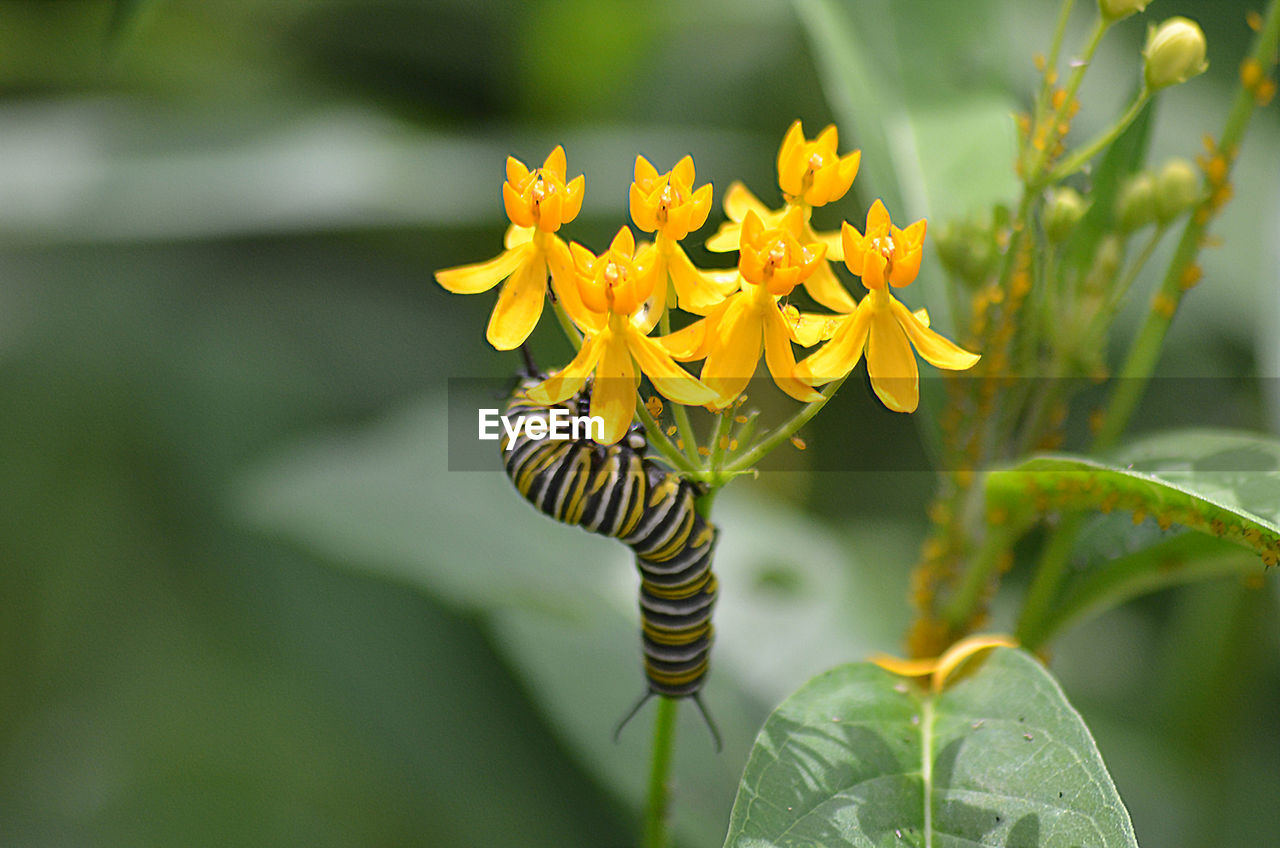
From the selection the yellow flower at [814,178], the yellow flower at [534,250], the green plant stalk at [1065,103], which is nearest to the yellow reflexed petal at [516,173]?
the yellow flower at [534,250]

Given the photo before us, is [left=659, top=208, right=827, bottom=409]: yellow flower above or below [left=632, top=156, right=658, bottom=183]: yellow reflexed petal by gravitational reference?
below

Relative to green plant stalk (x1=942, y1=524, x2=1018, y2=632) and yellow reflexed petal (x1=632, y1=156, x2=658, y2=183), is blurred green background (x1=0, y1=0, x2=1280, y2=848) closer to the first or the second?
green plant stalk (x1=942, y1=524, x2=1018, y2=632)

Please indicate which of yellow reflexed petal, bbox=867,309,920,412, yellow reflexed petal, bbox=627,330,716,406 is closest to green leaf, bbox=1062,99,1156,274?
yellow reflexed petal, bbox=867,309,920,412

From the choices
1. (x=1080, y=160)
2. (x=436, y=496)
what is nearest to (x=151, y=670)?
(x=436, y=496)

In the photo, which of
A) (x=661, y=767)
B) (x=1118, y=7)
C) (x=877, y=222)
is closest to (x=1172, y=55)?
(x=1118, y=7)

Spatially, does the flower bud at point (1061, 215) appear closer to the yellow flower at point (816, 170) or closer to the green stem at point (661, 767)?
the yellow flower at point (816, 170)

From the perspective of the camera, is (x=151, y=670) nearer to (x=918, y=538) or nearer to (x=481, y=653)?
(x=481, y=653)

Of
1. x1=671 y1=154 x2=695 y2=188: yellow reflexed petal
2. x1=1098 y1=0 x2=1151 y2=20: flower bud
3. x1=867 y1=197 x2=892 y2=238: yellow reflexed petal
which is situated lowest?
x1=867 y1=197 x2=892 y2=238: yellow reflexed petal
